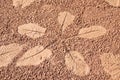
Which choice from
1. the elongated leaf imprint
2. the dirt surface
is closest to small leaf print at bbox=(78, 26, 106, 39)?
the dirt surface

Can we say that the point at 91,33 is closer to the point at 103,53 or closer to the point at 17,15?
the point at 103,53

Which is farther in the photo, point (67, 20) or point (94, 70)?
point (67, 20)

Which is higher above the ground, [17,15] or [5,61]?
[17,15]

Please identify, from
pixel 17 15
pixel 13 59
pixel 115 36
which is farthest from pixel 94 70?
pixel 17 15

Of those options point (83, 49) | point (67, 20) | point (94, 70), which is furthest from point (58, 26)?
point (94, 70)

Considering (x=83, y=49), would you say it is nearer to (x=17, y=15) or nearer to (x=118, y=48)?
(x=118, y=48)

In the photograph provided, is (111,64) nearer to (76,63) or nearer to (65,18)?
(76,63)

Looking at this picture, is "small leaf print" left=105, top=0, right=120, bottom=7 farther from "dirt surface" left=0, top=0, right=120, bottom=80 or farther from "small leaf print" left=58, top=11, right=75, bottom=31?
"small leaf print" left=58, top=11, right=75, bottom=31
